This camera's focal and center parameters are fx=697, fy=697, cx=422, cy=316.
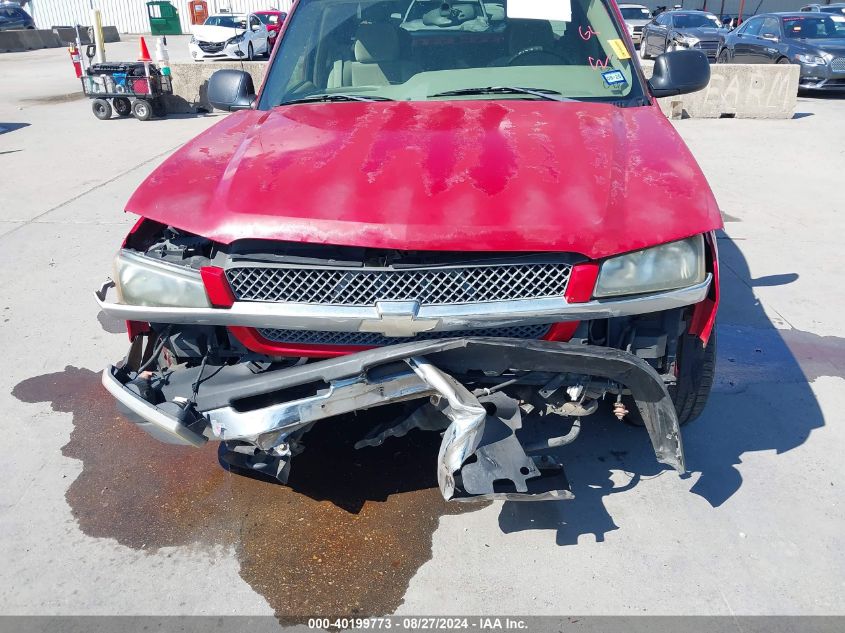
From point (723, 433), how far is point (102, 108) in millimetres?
12359

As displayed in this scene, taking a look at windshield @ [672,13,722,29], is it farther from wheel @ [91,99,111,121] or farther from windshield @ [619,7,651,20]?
wheel @ [91,99,111,121]

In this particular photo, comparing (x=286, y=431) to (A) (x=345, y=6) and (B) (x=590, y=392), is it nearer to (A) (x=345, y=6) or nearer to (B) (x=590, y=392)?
(B) (x=590, y=392)

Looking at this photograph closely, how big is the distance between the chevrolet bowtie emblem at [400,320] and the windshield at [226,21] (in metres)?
23.3

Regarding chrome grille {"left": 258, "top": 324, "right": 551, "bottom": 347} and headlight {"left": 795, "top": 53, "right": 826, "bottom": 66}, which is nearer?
chrome grille {"left": 258, "top": 324, "right": 551, "bottom": 347}

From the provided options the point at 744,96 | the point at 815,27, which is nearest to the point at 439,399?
the point at 744,96

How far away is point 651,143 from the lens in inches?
109

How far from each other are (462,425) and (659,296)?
77cm

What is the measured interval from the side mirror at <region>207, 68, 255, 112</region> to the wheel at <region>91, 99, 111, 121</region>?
9.94 meters

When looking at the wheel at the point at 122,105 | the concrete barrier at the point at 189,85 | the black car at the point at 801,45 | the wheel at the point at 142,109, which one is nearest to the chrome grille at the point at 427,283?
the wheel at the point at 142,109

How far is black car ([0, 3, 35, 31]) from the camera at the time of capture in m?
31.5

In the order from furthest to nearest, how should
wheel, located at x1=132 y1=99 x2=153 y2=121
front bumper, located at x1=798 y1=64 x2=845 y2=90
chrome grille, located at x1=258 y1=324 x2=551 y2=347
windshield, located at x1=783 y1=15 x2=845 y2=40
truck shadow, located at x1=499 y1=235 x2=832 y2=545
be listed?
windshield, located at x1=783 y1=15 x2=845 y2=40, front bumper, located at x1=798 y1=64 x2=845 y2=90, wheel, located at x1=132 y1=99 x2=153 y2=121, truck shadow, located at x1=499 y1=235 x2=832 y2=545, chrome grille, located at x1=258 y1=324 x2=551 y2=347

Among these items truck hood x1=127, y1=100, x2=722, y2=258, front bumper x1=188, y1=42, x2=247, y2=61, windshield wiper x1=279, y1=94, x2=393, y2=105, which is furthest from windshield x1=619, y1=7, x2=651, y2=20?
truck hood x1=127, y1=100, x2=722, y2=258

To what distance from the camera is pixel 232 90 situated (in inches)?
149

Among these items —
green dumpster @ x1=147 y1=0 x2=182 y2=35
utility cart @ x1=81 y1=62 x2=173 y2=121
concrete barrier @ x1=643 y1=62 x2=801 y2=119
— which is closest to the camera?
concrete barrier @ x1=643 y1=62 x2=801 y2=119
